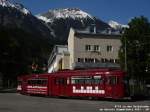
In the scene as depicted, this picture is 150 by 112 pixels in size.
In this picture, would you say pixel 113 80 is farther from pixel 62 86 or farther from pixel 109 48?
pixel 109 48

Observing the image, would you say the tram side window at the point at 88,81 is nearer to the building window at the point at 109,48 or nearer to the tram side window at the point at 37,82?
the tram side window at the point at 37,82

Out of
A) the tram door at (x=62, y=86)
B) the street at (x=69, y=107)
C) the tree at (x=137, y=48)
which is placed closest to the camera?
the street at (x=69, y=107)

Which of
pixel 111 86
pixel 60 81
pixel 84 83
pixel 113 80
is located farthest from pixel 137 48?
pixel 111 86

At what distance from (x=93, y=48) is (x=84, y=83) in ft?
158

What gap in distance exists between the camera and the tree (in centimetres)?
5991

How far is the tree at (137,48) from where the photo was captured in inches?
2359

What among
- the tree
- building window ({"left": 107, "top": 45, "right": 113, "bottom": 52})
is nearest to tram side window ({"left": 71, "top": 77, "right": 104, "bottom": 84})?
the tree

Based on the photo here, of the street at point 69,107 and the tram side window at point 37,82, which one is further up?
the tram side window at point 37,82

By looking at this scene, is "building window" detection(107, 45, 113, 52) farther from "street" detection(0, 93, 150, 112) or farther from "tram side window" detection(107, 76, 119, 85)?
"street" detection(0, 93, 150, 112)

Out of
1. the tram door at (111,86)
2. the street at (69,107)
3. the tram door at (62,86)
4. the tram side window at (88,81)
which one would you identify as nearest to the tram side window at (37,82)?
the tram door at (62,86)

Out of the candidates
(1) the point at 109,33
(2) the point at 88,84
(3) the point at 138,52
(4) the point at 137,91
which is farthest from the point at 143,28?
(1) the point at 109,33

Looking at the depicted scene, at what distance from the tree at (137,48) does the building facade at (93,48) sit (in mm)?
25064

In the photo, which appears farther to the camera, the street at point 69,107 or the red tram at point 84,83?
the red tram at point 84,83

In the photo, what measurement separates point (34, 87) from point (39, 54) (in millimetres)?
127276
